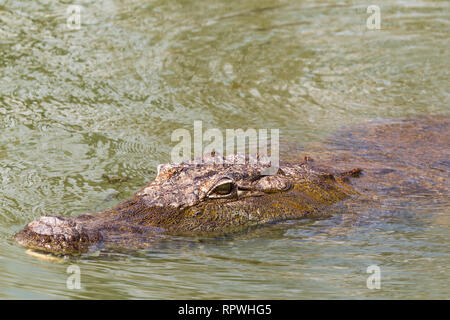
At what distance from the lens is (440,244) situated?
5.53m

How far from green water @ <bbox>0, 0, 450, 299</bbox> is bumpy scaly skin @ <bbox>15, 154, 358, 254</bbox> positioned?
188 millimetres

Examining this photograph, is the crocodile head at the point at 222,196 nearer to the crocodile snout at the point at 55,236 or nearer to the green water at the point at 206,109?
the green water at the point at 206,109

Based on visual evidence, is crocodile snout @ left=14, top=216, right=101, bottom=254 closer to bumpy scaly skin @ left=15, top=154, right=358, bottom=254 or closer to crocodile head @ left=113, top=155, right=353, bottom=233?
bumpy scaly skin @ left=15, top=154, right=358, bottom=254

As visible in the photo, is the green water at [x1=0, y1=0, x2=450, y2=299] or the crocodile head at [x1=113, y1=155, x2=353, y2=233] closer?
the green water at [x1=0, y1=0, x2=450, y2=299]

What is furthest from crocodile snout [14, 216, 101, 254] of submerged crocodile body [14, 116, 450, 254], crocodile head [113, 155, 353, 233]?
crocodile head [113, 155, 353, 233]

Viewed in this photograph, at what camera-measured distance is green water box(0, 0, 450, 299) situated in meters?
4.78

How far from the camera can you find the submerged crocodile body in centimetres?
521

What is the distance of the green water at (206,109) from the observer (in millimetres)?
4777

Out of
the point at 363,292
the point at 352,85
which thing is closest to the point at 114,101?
the point at 352,85

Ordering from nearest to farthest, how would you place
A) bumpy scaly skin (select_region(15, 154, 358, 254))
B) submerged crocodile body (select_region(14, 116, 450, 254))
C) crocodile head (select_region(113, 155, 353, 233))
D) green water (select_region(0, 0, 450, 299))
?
green water (select_region(0, 0, 450, 299)) → submerged crocodile body (select_region(14, 116, 450, 254)) → bumpy scaly skin (select_region(15, 154, 358, 254)) → crocodile head (select_region(113, 155, 353, 233))

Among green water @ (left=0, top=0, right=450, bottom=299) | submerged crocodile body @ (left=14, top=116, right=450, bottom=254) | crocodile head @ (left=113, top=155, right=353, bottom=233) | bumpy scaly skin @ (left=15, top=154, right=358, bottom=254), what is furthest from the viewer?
crocodile head @ (left=113, top=155, right=353, bottom=233)

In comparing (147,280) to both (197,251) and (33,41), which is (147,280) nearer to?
(197,251)

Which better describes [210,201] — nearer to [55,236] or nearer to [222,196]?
[222,196]

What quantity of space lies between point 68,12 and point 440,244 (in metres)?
9.37
